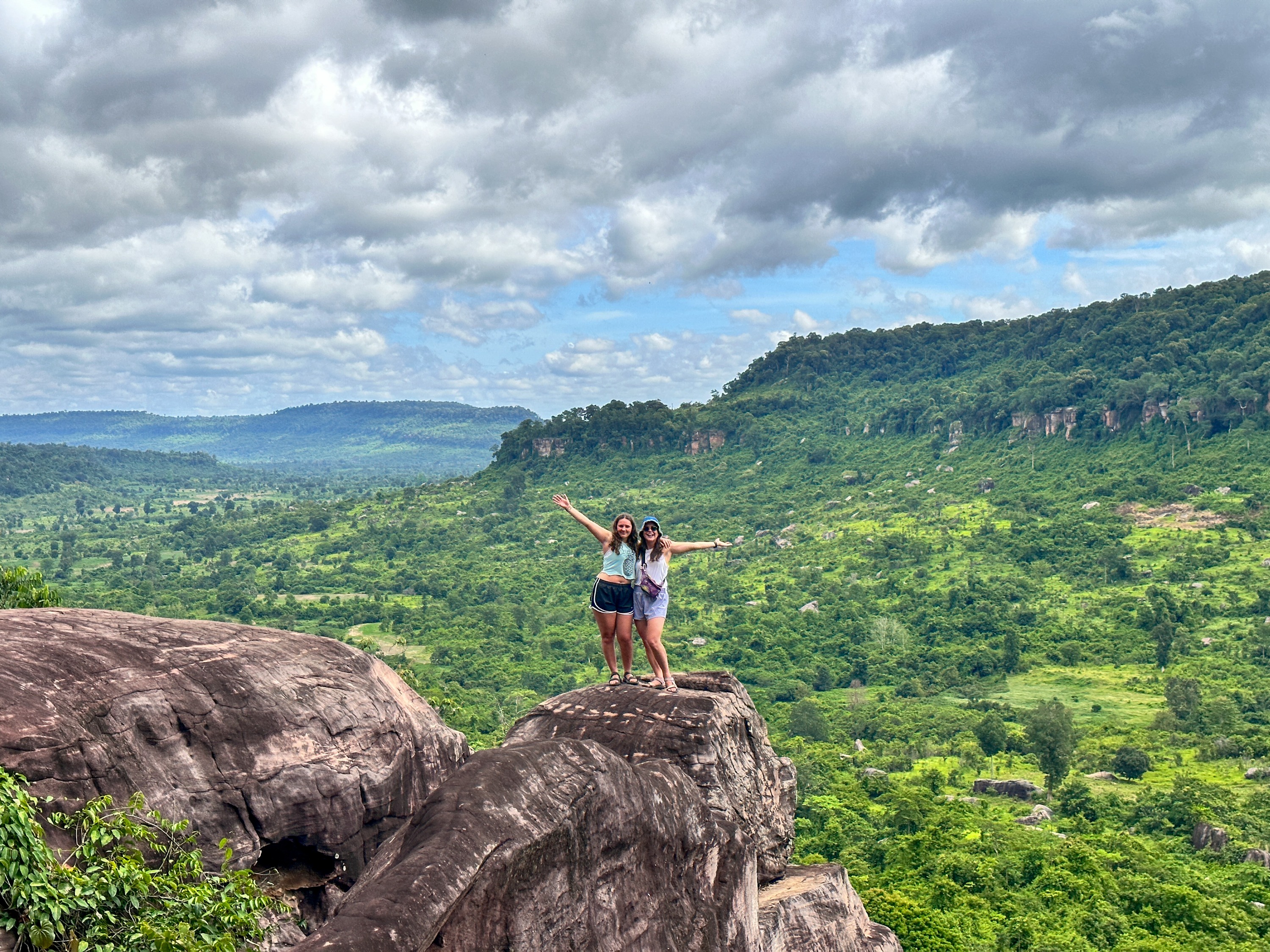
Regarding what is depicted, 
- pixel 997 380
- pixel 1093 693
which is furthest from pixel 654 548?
pixel 997 380

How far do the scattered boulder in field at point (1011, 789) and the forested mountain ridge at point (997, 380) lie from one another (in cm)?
6966

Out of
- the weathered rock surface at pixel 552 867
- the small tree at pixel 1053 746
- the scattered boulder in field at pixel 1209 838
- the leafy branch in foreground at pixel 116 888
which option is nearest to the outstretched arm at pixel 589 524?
the weathered rock surface at pixel 552 867

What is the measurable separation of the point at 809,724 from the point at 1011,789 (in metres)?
14.2

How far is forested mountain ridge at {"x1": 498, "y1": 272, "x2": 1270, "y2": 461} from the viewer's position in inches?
4313

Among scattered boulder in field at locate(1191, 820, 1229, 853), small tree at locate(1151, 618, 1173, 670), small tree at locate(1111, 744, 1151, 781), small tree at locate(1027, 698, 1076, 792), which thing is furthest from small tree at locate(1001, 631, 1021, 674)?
scattered boulder in field at locate(1191, 820, 1229, 853)

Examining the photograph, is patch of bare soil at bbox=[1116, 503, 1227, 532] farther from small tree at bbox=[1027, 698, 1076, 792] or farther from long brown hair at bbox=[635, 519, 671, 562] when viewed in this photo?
long brown hair at bbox=[635, 519, 671, 562]

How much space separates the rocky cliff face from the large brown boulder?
0.02m

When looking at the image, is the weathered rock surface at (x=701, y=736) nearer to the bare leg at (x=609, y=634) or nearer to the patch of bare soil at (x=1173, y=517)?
the bare leg at (x=609, y=634)

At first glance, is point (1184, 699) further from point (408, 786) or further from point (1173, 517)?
point (408, 786)

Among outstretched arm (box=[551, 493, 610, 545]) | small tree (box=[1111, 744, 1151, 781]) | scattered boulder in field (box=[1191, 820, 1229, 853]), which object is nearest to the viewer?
outstretched arm (box=[551, 493, 610, 545])

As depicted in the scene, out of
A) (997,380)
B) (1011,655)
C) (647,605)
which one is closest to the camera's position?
(647,605)

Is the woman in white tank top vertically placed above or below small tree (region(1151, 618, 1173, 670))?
above

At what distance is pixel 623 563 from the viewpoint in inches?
486

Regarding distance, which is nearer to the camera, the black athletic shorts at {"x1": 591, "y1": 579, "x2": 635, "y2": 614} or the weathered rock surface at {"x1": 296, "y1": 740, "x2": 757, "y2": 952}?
the weathered rock surface at {"x1": 296, "y1": 740, "x2": 757, "y2": 952}
